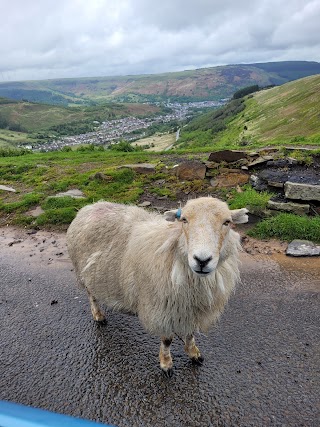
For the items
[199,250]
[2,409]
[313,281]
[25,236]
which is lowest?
[25,236]

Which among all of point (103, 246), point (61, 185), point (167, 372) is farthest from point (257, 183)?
point (61, 185)

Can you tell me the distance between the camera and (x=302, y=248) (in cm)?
851

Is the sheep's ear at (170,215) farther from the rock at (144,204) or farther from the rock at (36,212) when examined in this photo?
the rock at (36,212)

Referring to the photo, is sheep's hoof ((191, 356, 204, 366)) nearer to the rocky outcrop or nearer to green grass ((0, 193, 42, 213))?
the rocky outcrop

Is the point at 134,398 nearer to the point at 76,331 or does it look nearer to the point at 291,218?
the point at 76,331

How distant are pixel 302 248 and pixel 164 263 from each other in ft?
18.3

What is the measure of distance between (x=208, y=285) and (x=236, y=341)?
2005mm

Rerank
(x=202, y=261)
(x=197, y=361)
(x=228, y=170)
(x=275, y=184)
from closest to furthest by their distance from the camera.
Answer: (x=202, y=261), (x=197, y=361), (x=275, y=184), (x=228, y=170)

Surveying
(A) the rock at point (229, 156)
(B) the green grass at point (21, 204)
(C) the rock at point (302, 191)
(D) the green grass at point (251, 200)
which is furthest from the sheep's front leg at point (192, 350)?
(A) the rock at point (229, 156)

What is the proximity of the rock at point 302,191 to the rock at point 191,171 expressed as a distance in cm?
447

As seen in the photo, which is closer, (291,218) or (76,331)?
(76,331)

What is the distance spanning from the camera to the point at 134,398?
4.70 m

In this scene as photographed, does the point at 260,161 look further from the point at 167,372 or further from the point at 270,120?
the point at 270,120

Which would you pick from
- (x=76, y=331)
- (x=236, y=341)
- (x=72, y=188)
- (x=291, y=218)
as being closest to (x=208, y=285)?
(x=236, y=341)
